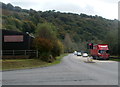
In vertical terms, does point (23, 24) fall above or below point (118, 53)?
above

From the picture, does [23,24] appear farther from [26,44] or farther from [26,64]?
[26,64]

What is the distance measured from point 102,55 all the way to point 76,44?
353ft

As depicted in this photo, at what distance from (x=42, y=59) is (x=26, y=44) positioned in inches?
240

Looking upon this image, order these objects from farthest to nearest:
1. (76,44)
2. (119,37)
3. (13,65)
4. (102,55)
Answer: (76,44), (119,37), (102,55), (13,65)

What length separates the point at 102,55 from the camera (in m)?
53.5

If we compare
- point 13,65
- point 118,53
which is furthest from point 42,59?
point 118,53

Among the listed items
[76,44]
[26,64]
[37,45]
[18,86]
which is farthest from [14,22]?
[18,86]

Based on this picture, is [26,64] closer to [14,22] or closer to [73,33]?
[14,22]

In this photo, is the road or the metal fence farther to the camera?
the metal fence

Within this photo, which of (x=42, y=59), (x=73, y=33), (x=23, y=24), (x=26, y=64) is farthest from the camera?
(x=73, y=33)

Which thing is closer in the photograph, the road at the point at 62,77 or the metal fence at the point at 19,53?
the road at the point at 62,77

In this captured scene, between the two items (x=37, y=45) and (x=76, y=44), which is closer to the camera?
(x=37, y=45)

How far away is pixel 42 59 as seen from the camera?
1587 inches

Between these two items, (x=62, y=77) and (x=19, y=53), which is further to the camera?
(x=19, y=53)
